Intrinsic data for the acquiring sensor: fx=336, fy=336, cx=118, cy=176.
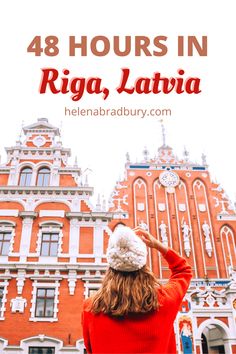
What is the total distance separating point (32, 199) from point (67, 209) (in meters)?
1.68

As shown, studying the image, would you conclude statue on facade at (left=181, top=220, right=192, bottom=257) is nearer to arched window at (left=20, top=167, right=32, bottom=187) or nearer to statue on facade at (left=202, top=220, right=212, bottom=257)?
statue on facade at (left=202, top=220, right=212, bottom=257)

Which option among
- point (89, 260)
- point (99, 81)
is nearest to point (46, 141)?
point (89, 260)

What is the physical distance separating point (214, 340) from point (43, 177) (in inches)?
424

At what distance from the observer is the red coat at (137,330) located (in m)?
1.79

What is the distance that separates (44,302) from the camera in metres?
Answer: 13.3

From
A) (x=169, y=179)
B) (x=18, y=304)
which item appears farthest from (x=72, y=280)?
(x=169, y=179)

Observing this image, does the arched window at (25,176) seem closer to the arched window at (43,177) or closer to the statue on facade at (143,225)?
the arched window at (43,177)

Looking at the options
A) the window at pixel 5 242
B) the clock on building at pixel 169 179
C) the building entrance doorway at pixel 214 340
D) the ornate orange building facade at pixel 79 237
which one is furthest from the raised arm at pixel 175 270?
the clock on building at pixel 169 179

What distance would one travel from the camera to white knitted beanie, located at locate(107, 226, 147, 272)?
1990 mm

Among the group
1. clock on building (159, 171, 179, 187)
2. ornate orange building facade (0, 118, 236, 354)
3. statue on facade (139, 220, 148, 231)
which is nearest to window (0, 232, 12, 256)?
ornate orange building facade (0, 118, 236, 354)

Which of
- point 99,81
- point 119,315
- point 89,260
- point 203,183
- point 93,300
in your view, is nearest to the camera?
point 119,315

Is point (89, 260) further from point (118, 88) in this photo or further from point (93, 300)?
point (93, 300)

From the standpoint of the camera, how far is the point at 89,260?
14.1 metres

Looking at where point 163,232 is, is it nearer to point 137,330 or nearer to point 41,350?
point 41,350
